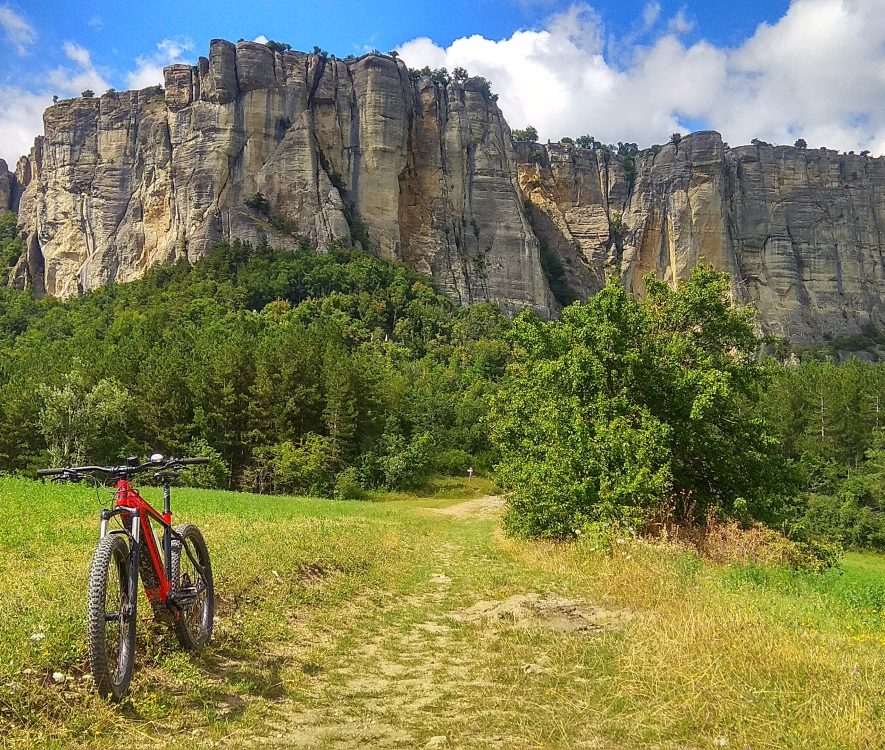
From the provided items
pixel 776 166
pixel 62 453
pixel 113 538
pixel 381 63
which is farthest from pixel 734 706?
pixel 776 166

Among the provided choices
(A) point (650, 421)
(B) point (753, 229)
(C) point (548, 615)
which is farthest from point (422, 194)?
→ (C) point (548, 615)

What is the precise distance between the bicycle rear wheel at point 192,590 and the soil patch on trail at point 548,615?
3005 millimetres

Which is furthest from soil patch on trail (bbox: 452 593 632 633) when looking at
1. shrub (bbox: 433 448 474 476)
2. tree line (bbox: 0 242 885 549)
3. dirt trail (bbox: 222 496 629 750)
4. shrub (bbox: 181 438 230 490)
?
shrub (bbox: 433 448 474 476)

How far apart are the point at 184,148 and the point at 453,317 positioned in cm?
4073

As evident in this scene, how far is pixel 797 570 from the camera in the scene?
10.4 meters

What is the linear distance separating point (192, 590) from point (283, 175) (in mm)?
83899

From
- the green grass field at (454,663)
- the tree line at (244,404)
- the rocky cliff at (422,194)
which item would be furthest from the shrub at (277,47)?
the green grass field at (454,663)

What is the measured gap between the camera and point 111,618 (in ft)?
13.1

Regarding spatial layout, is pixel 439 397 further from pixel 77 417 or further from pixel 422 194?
pixel 422 194

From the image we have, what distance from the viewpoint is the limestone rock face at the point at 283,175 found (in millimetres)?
80500

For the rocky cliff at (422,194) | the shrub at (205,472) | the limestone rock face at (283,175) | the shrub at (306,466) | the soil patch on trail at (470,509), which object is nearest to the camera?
the soil patch on trail at (470,509)

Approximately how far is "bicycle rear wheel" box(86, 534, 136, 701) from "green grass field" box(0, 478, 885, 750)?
173 mm

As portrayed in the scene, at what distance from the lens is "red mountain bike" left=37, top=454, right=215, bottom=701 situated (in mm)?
3857

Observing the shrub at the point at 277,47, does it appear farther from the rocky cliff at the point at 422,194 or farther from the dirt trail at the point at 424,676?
the dirt trail at the point at 424,676
